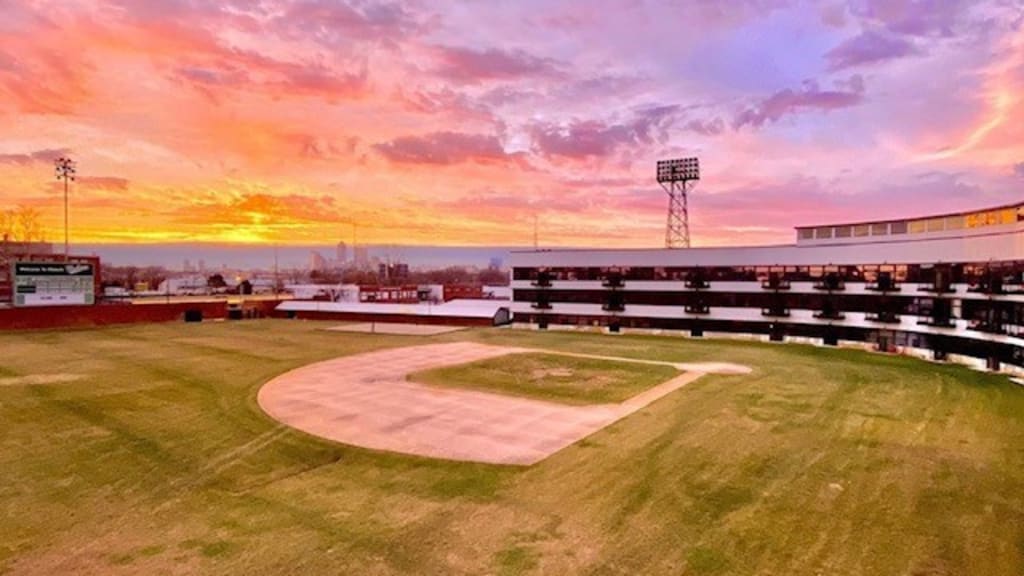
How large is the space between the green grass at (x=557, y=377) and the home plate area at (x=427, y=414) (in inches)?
43.5

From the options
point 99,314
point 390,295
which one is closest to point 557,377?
point 99,314

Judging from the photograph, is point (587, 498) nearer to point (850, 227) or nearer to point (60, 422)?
point (60, 422)

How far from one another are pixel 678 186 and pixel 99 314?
61.9 metres

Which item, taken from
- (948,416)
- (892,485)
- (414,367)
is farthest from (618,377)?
(892,485)

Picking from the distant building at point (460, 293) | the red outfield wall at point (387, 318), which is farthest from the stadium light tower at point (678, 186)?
the distant building at point (460, 293)

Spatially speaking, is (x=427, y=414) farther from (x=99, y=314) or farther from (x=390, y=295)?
(x=390, y=295)

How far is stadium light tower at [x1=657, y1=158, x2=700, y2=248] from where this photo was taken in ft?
207

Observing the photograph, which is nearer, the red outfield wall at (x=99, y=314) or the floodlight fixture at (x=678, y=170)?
the red outfield wall at (x=99, y=314)

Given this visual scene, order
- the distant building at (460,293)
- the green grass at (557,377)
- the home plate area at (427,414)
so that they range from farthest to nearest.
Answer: the distant building at (460,293) → the green grass at (557,377) → the home plate area at (427,414)

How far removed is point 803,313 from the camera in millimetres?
52594

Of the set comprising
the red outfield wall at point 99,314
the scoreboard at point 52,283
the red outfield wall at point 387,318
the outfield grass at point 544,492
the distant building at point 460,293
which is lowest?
the outfield grass at point 544,492

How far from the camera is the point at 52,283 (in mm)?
56812

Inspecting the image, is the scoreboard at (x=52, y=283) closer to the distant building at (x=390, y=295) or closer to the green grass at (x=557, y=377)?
the distant building at (x=390, y=295)

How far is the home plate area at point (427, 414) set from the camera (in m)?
20.8
